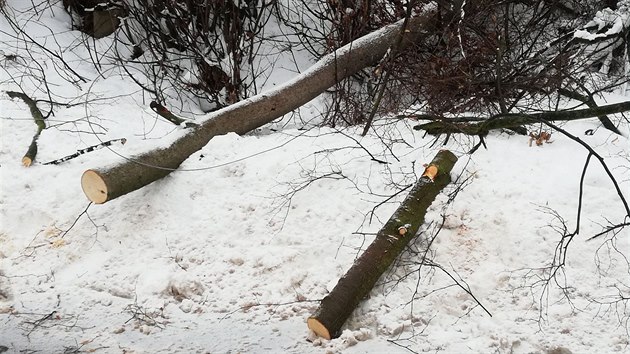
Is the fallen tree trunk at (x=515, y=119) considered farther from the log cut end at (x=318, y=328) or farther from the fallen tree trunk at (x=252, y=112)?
the log cut end at (x=318, y=328)

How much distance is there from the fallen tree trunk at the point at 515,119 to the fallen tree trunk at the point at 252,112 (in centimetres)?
160

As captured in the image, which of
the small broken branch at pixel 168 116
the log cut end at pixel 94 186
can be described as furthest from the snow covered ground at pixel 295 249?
the small broken branch at pixel 168 116

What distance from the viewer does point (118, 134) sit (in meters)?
5.88

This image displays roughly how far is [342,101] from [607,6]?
3841 millimetres

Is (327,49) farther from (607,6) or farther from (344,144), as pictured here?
(607,6)

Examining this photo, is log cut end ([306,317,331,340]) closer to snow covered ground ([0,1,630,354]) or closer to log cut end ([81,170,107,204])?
snow covered ground ([0,1,630,354])

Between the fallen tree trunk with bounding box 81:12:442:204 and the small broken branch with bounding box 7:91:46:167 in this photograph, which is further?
the small broken branch with bounding box 7:91:46:167

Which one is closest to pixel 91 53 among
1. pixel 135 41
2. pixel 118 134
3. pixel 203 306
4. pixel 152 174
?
pixel 135 41

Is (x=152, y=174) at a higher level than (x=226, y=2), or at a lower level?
lower

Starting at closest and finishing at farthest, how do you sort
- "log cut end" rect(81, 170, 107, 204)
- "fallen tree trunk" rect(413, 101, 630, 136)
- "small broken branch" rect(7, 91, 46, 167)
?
"fallen tree trunk" rect(413, 101, 630, 136) < "log cut end" rect(81, 170, 107, 204) < "small broken branch" rect(7, 91, 46, 167)

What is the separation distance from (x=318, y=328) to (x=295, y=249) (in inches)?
33.2

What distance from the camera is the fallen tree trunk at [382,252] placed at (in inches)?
140

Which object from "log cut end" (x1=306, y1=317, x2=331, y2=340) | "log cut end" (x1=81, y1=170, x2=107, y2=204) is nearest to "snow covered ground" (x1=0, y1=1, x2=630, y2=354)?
"log cut end" (x1=306, y1=317, x2=331, y2=340)

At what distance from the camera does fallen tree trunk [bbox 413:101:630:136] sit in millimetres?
3664
